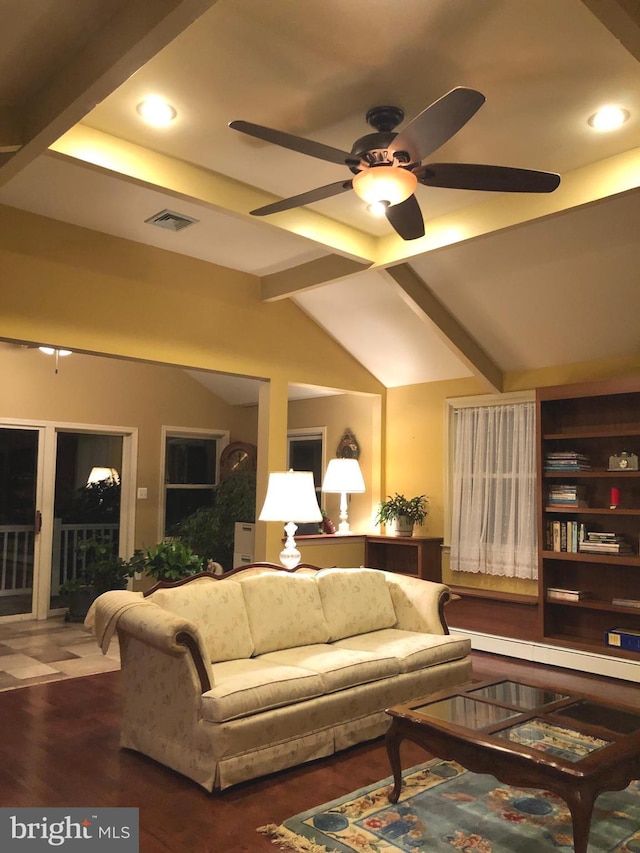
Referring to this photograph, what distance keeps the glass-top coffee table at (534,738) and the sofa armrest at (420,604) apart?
0.97 m

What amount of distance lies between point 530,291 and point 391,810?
12.0 feet

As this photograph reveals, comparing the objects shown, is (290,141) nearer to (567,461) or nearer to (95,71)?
(95,71)

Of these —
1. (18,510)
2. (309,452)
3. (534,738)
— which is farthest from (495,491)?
(18,510)

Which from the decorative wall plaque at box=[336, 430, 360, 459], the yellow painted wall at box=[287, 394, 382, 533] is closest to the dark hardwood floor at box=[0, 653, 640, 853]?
the yellow painted wall at box=[287, 394, 382, 533]

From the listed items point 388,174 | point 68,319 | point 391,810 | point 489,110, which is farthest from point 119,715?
point 489,110

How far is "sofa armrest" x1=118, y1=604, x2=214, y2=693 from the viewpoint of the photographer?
303 centimetres

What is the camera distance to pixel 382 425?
703 cm

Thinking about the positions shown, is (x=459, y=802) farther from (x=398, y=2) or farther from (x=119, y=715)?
(x=398, y=2)

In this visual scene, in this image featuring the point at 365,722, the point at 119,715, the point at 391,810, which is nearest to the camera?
the point at 391,810

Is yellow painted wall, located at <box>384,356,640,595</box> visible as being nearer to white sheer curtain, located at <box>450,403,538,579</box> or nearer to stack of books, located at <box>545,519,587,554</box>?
white sheer curtain, located at <box>450,403,538,579</box>

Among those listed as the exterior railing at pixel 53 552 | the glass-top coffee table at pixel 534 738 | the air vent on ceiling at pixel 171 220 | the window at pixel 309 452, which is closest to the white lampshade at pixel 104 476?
the exterior railing at pixel 53 552

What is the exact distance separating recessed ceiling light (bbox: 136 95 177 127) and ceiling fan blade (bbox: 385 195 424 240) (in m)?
1.13

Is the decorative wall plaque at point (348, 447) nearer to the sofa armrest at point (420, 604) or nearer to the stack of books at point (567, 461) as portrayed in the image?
the stack of books at point (567, 461)

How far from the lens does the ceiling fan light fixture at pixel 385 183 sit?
9.76 feet
